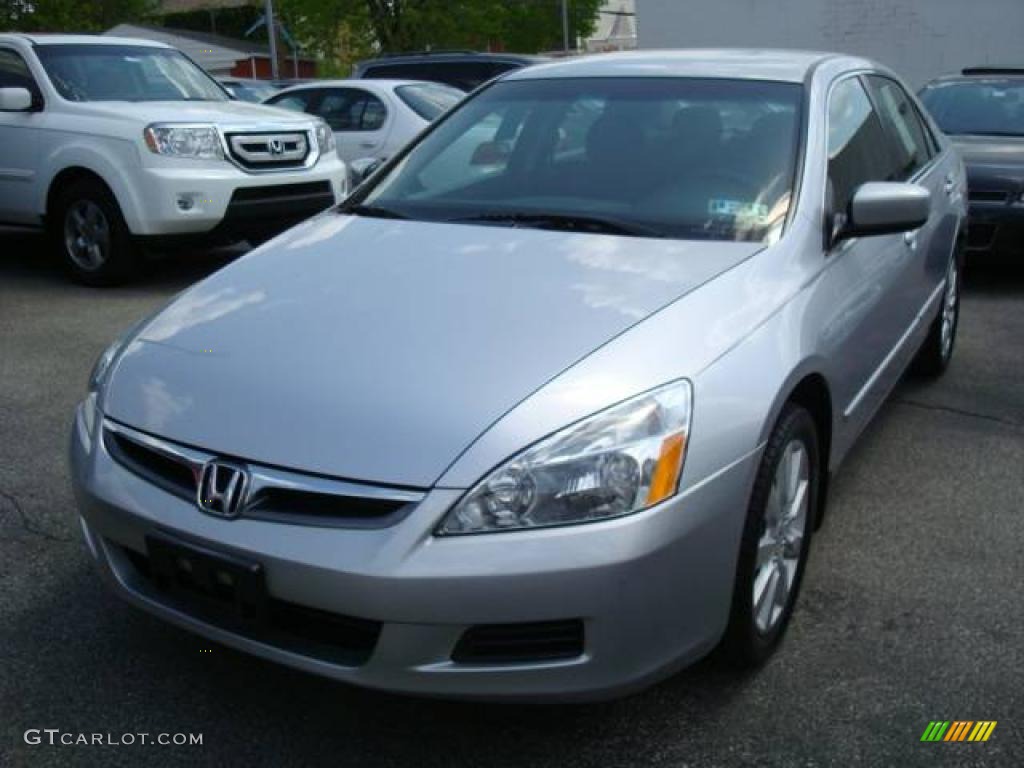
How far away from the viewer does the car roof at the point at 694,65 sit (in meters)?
3.92

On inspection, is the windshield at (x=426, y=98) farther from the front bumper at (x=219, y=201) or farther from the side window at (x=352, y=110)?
the front bumper at (x=219, y=201)

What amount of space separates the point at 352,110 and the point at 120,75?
9.67ft

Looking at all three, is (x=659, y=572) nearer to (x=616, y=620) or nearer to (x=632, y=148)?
(x=616, y=620)

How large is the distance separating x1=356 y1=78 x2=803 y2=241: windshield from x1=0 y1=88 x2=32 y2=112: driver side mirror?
4664 mm

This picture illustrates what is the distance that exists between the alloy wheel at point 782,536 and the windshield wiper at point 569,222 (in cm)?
79

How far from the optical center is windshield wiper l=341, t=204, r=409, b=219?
3.70m

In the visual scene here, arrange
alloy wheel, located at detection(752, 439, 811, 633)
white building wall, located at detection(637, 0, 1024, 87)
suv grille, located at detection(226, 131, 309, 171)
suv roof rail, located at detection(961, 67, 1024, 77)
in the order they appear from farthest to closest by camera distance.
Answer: white building wall, located at detection(637, 0, 1024, 87), suv roof rail, located at detection(961, 67, 1024, 77), suv grille, located at detection(226, 131, 309, 171), alloy wheel, located at detection(752, 439, 811, 633)

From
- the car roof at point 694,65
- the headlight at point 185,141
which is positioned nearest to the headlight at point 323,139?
the headlight at point 185,141

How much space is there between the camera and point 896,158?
4.50 metres

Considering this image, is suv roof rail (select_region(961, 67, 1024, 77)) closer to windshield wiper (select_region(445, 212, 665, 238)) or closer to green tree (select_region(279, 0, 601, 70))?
windshield wiper (select_region(445, 212, 665, 238))

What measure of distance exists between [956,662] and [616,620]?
1160 millimetres

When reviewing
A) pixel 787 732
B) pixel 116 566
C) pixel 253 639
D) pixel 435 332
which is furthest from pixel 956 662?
pixel 116 566

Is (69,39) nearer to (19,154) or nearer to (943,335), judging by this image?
(19,154)

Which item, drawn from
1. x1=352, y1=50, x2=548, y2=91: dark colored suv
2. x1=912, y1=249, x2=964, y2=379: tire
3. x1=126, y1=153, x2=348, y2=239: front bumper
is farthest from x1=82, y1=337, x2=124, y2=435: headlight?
x1=352, y1=50, x2=548, y2=91: dark colored suv
